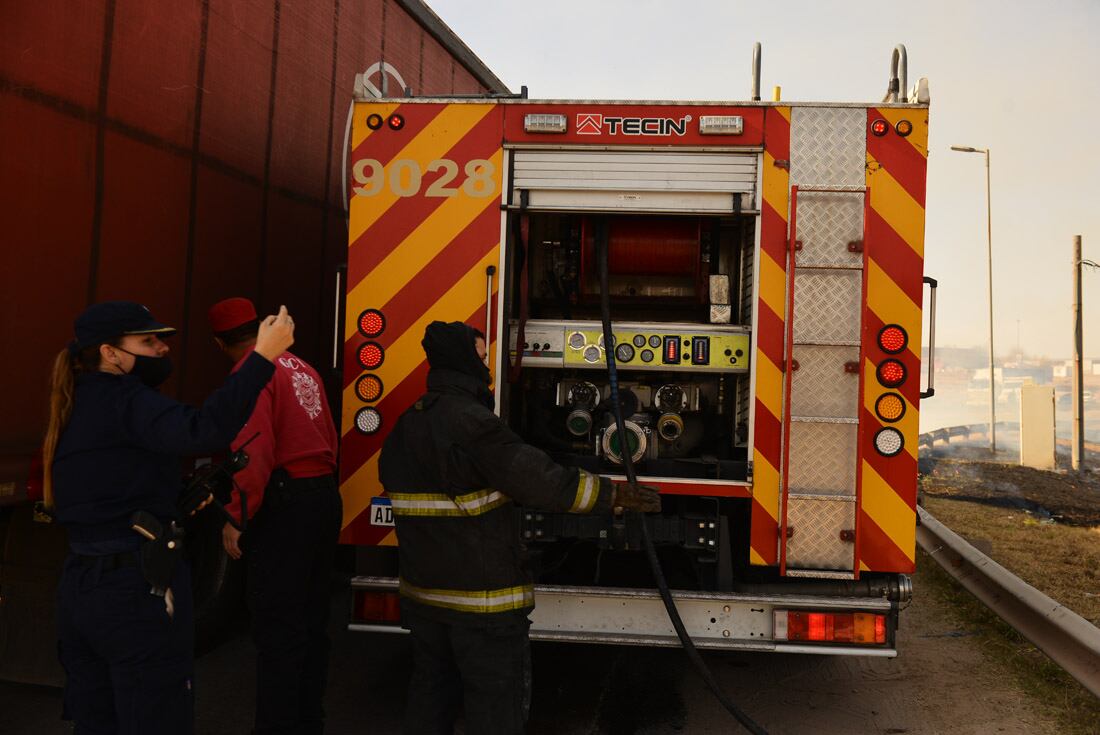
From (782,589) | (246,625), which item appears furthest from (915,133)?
(246,625)

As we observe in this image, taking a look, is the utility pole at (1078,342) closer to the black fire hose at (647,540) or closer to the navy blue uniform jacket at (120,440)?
the black fire hose at (647,540)

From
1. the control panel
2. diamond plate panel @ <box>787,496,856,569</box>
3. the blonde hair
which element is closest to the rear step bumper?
diamond plate panel @ <box>787,496,856,569</box>

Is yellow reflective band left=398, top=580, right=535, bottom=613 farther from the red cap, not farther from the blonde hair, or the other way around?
the red cap

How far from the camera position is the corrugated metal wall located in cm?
311

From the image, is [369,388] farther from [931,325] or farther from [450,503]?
Answer: [931,325]

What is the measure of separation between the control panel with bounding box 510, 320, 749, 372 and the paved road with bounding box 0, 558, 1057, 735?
62.5 inches

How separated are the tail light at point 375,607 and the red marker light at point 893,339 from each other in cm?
225

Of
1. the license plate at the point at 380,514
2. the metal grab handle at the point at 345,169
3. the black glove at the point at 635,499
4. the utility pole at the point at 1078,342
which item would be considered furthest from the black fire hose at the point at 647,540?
the utility pole at the point at 1078,342

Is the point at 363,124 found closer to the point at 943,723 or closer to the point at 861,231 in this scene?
the point at 861,231

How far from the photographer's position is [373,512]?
3.76 metres

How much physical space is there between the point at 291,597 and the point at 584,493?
131 centimetres

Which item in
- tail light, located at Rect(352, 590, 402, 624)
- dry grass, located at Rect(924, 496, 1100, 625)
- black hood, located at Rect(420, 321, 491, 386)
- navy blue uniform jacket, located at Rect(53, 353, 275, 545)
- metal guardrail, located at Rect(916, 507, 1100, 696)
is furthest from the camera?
dry grass, located at Rect(924, 496, 1100, 625)

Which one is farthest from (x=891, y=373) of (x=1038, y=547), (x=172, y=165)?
(x=1038, y=547)

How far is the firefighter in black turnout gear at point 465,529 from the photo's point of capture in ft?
9.17
